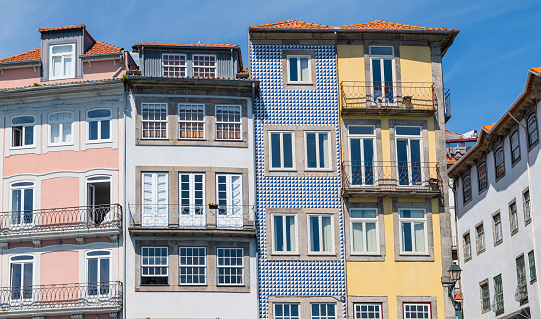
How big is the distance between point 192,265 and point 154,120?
6413 millimetres

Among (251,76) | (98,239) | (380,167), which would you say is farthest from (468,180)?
(98,239)

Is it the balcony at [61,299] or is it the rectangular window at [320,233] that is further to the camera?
the rectangular window at [320,233]

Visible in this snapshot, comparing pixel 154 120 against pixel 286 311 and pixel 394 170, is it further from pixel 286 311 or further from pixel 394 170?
pixel 394 170

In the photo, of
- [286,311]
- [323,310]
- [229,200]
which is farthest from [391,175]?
[286,311]

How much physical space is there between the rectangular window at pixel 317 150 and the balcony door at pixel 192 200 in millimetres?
4642

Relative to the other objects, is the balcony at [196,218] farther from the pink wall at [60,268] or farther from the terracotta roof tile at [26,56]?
the terracotta roof tile at [26,56]

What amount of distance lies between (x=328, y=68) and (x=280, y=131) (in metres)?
3.63

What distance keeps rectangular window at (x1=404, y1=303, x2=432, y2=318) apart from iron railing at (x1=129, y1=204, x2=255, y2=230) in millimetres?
7136

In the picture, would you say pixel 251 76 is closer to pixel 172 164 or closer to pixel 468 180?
pixel 172 164

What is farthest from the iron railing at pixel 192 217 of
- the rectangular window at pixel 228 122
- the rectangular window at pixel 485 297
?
the rectangular window at pixel 485 297

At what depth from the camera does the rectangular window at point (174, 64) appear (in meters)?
41.7

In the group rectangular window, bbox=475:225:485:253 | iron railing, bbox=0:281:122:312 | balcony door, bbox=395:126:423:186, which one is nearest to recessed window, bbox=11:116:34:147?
iron railing, bbox=0:281:122:312

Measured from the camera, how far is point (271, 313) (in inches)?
1538

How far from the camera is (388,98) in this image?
1646 inches
